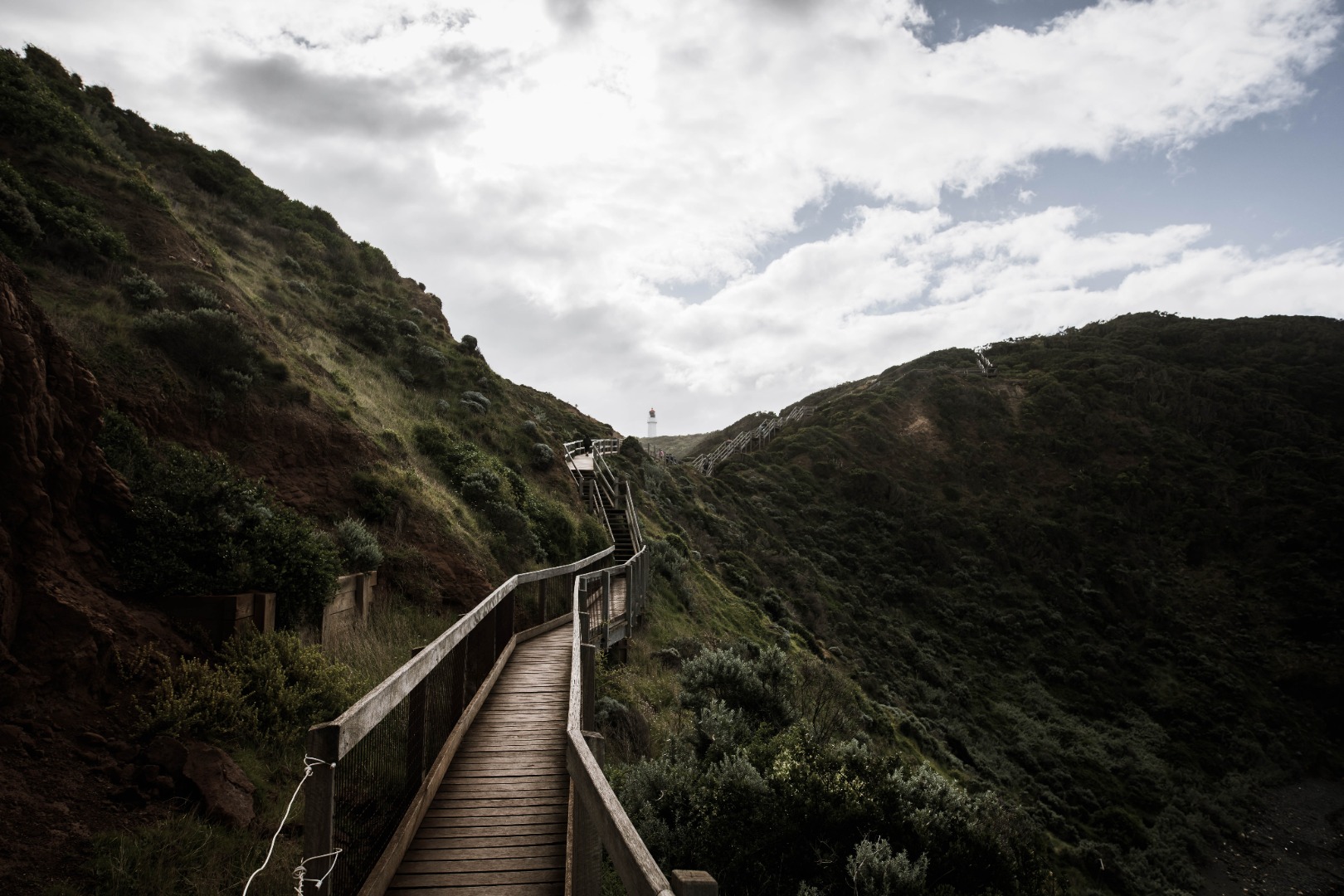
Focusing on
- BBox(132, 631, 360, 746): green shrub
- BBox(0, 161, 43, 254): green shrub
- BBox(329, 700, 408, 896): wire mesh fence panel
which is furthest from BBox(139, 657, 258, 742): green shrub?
BBox(0, 161, 43, 254): green shrub

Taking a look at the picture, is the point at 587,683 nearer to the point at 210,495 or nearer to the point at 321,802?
the point at 321,802

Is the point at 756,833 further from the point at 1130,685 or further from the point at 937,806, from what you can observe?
the point at 1130,685

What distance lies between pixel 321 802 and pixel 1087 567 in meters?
43.8

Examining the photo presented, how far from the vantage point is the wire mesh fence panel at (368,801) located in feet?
11.6

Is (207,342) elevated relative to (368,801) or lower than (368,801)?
elevated

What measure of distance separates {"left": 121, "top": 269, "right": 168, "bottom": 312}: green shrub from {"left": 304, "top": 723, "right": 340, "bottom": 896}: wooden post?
478 inches

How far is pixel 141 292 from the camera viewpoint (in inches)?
475

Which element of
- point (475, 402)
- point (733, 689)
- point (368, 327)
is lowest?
point (733, 689)

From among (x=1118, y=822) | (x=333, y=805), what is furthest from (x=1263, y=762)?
(x=333, y=805)

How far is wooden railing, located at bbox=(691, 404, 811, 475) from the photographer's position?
49375 millimetres

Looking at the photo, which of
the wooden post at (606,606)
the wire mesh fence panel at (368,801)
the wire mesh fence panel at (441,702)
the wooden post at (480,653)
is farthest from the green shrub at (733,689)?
the wire mesh fence panel at (368,801)

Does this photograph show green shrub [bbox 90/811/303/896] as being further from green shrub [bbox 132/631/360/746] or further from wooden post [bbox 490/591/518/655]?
wooden post [bbox 490/591/518/655]

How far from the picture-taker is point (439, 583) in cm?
1202

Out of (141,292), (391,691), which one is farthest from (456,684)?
(141,292)
